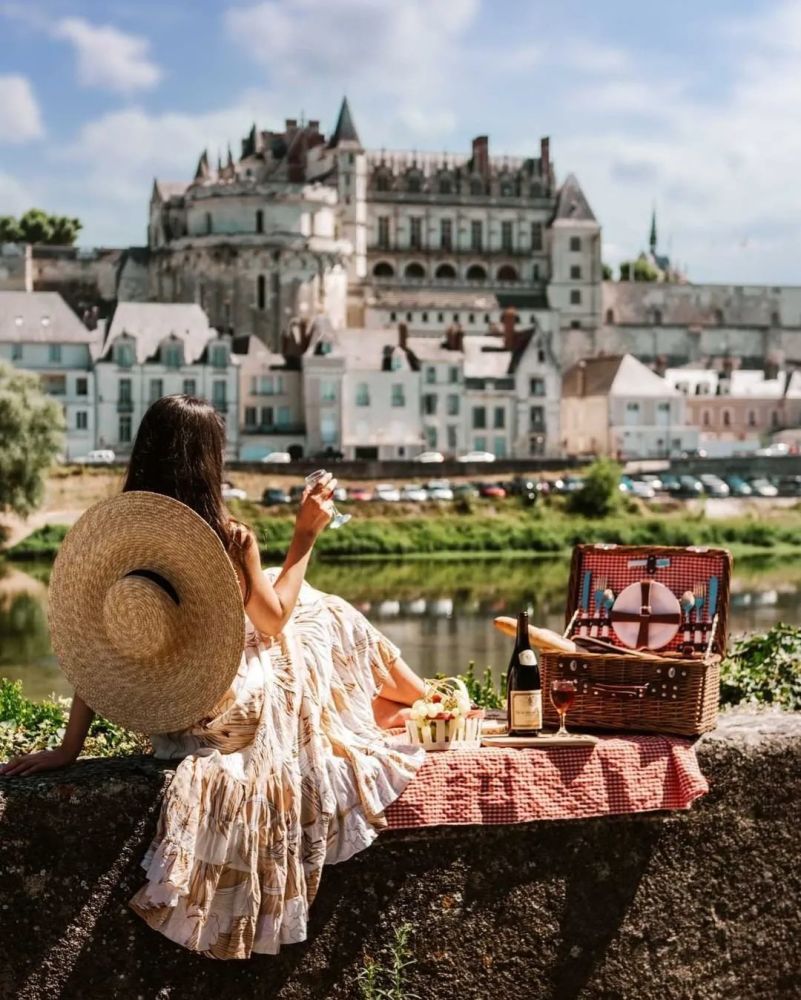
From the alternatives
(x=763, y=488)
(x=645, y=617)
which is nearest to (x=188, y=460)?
(x=645, y=617)

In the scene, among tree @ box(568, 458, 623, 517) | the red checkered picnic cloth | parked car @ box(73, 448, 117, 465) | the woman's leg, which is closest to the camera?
the red checkered picnic cloth

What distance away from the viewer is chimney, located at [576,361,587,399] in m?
68.6

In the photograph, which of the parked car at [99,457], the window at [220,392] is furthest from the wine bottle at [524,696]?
the window at [220,392]

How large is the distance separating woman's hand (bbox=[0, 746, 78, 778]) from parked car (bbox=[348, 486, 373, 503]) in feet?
144

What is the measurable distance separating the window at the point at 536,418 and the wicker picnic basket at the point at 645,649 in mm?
59301

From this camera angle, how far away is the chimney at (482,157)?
85562mm

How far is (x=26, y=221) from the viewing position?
280 ft

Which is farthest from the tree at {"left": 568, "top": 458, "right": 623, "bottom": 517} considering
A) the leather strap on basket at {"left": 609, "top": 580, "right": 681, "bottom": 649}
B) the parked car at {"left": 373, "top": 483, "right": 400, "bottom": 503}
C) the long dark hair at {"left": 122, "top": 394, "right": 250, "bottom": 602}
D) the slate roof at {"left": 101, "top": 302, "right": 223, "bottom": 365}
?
the long dark hair at {"left": 122, "top": 394, "right": 250, "bottom": 602}

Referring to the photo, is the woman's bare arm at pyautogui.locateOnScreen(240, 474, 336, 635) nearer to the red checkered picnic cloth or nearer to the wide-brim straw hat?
the wide-brim straw hat

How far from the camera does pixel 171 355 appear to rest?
57281mm

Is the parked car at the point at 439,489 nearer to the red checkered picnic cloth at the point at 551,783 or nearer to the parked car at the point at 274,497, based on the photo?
the parked car at the point at 274,497

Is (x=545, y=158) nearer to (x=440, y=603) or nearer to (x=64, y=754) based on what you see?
(x=440, y=603)

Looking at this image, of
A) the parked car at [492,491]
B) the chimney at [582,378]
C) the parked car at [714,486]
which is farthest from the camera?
the chimney at [582,378]

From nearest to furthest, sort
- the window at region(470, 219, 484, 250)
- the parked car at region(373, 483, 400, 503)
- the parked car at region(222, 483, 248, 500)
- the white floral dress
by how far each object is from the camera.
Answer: the white floral dress < the parked car at region(222, 483, 248, 500) < the parked car at region(373, 483, 400, 503) < the window at region(470, 219, 484, 250)
